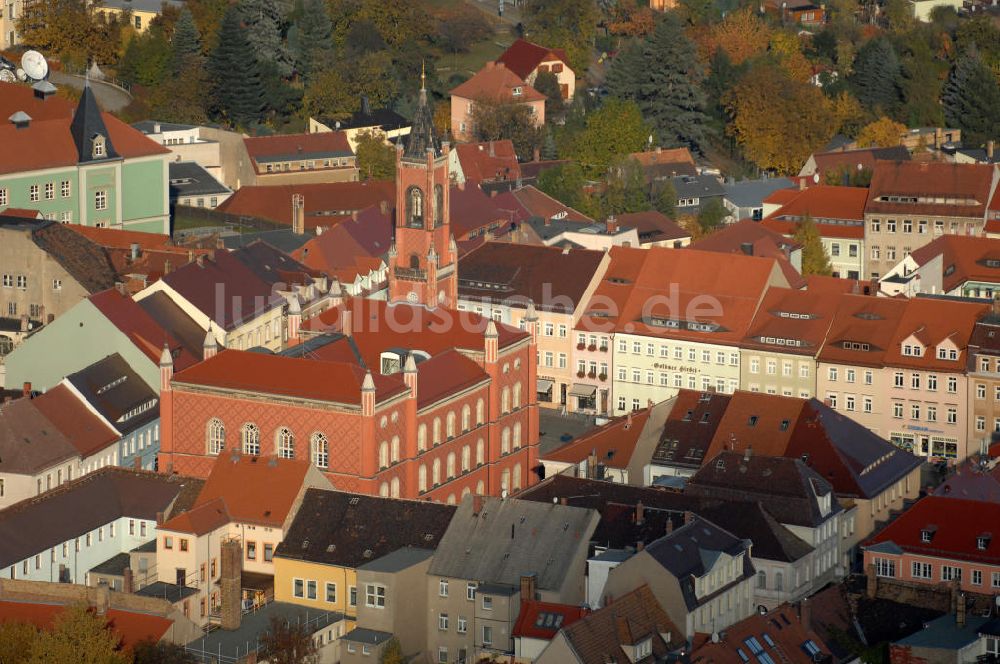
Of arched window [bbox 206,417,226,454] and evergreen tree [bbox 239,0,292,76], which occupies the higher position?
evergreen tree [bbox 239,0,292,76]

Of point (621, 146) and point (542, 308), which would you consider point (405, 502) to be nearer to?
point (542, 308)

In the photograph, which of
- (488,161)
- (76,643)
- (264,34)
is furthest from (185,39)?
(76,643)

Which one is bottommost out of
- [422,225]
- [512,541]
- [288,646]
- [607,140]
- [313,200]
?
[288,646]

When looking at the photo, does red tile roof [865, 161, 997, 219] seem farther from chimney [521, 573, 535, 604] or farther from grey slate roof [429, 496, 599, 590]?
chimney [521, 573, 535, 604]

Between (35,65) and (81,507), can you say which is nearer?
(81,507)

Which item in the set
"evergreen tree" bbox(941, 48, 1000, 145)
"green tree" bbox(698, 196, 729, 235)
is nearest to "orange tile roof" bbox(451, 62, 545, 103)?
"green tree" bbox(698, 196, 729, 235)

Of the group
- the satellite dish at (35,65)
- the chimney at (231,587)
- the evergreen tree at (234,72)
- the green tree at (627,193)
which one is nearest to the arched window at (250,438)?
the chimney at (231,587)

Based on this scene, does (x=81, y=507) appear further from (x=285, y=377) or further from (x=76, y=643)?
(x=76, y=643)
